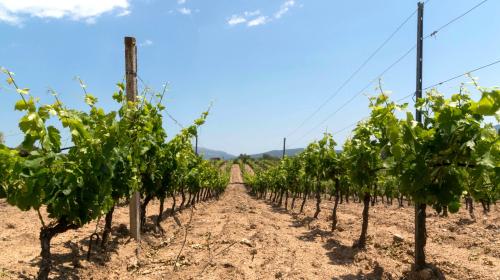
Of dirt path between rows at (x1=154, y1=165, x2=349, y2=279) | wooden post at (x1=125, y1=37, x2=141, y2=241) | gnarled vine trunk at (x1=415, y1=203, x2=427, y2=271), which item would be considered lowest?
dirt path between rows at (x1=154, y1=165, x2=349, y2=279)

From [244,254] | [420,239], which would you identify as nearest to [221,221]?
[244,254]

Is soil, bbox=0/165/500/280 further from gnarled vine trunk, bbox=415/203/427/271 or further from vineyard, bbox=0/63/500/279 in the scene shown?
gnarled vine trunk, bbox=415/203/427/271

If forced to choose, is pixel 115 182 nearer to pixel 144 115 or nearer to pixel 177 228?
pixel 144 115

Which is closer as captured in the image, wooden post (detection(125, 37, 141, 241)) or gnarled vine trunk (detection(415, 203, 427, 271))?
gnarled vine trunk (detection(415, 203, 427, 271))

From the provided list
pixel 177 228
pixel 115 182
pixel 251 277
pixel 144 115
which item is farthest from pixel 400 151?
pixel 177 228

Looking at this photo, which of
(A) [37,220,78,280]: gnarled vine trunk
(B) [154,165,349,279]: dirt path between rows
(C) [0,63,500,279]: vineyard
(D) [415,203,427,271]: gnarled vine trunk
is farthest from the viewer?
(B) [154,165,349,279]: dirt path between rows

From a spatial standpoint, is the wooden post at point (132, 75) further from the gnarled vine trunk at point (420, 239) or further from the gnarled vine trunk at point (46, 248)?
the gnarled vine trunk at point (420, 239)

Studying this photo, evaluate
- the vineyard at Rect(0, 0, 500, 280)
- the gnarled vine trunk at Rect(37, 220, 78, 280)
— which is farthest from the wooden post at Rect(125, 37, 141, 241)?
the gnarled vine trunk at Rect(37, 220, 78, 280)

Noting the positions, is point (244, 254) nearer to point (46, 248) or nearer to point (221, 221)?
point (46, 248)

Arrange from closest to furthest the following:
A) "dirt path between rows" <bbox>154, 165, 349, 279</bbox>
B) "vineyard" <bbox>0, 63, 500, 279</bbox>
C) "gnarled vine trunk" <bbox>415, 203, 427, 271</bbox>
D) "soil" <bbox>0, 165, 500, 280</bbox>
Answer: "vineyard" <bbox>0, 63, 500, 279</bbox> < "gnarled vine trunk" <bbox>415, 203, 427, 271</bbox> < "soil" <bbox>0, 165, 500, 280</bbox> < "dirt path between rows" <bbox>154, 165, 349, 279</bbox>

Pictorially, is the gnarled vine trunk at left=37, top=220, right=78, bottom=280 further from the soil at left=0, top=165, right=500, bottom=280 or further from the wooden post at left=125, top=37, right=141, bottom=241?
the wooden post at left=125, top=37, right=141, bottom=241

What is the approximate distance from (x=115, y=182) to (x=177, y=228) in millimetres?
7303

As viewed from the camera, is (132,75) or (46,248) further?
(132,75)

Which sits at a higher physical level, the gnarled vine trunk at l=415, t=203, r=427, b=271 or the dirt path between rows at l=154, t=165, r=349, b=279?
the gnarled vine trunk at l=415, t=203, r=427, b=271
